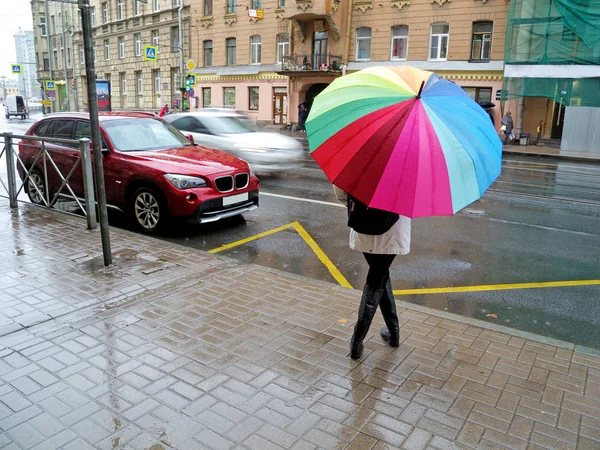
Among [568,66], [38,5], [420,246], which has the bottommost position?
[420,246]

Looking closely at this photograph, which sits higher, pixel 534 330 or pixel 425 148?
pixel 425 148

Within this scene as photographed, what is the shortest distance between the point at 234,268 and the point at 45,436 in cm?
317

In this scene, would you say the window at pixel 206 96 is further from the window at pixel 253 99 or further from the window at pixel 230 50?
the window at pixel 253 99

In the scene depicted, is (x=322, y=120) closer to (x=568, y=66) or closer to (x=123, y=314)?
(x=123, y=314)

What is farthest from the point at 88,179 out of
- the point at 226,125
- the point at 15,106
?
the point at 15,106

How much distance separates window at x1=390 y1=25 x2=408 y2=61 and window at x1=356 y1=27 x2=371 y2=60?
169 cm

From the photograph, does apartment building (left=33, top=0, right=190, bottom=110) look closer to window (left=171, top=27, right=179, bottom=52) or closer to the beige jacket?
window (left=171, top=27, right=179, bottom=52)

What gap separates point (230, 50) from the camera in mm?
38781

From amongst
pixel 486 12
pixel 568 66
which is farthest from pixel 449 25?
pixel 568 66

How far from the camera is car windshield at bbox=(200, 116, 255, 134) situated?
13.4m

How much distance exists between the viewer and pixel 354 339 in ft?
A: 13.1

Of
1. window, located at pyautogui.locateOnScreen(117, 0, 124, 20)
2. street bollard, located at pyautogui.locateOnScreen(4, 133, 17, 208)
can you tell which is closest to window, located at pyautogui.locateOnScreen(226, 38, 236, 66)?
window, located at pyautogui.locateOnScreen(117, 0, 124, 20)

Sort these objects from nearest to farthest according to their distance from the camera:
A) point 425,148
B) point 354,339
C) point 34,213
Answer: point 425,148, point 354,339, point 34,213

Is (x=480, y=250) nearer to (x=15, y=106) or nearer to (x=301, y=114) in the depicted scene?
(x=301, y=114)
